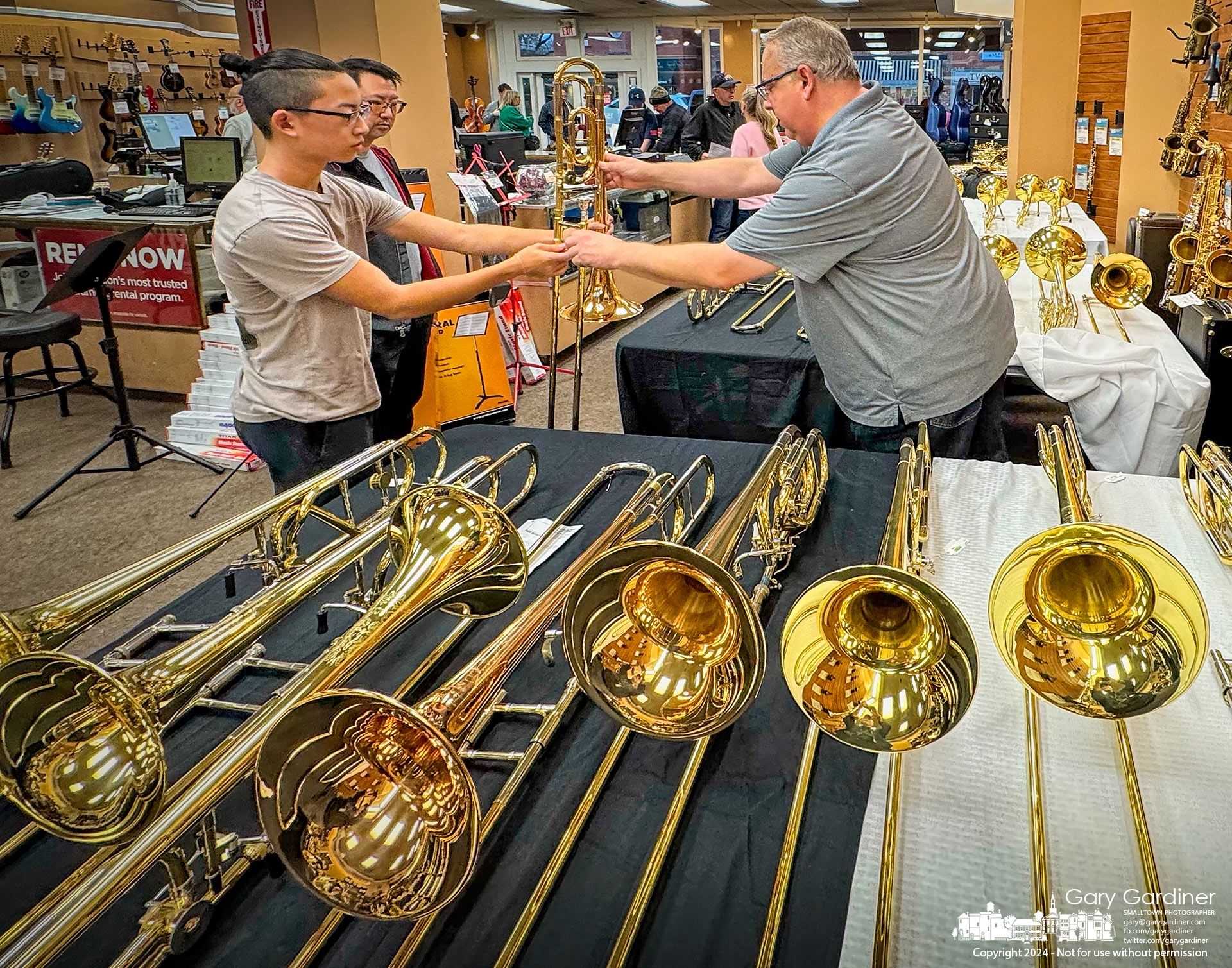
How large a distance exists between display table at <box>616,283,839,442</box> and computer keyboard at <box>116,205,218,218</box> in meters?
2.82

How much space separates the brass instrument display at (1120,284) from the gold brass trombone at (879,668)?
2969 mm

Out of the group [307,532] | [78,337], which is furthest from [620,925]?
[78,337]

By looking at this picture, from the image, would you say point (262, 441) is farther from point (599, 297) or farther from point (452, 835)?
point (452, 835)

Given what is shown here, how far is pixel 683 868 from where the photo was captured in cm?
111

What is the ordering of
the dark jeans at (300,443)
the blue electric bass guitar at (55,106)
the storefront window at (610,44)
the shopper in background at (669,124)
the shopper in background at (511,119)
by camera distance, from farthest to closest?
the storefront window at (610,44)
the shopper in background at (511,119)
the shopper in background at (669,124)
the blue electric bass guitar at (55,106)
the dark jeans at (300,443)

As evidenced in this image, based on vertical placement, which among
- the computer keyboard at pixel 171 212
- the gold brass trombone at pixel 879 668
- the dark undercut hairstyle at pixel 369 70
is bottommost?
the gold brass trombone at pixel 879 668

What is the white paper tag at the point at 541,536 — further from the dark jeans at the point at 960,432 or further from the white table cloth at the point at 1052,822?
the dark jeans at the point at 960,432

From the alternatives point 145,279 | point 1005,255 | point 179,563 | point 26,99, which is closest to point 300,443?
point 179,563

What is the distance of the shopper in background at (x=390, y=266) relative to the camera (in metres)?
3.09

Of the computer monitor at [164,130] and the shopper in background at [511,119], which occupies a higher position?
the shopper in background at [511,119]

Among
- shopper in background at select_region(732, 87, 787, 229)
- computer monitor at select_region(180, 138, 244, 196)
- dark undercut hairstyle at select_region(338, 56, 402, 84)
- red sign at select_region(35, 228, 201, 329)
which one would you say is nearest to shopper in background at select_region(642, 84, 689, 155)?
shopper in background at select_region(732, 87, 787, 229)

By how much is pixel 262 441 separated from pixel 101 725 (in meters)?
1.45

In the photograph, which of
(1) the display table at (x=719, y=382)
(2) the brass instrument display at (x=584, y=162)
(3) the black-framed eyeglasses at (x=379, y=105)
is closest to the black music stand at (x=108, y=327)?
(3) the black-framed eyeglasses at (x=379, y=105)

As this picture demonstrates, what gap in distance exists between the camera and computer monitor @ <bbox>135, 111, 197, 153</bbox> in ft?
22.9
